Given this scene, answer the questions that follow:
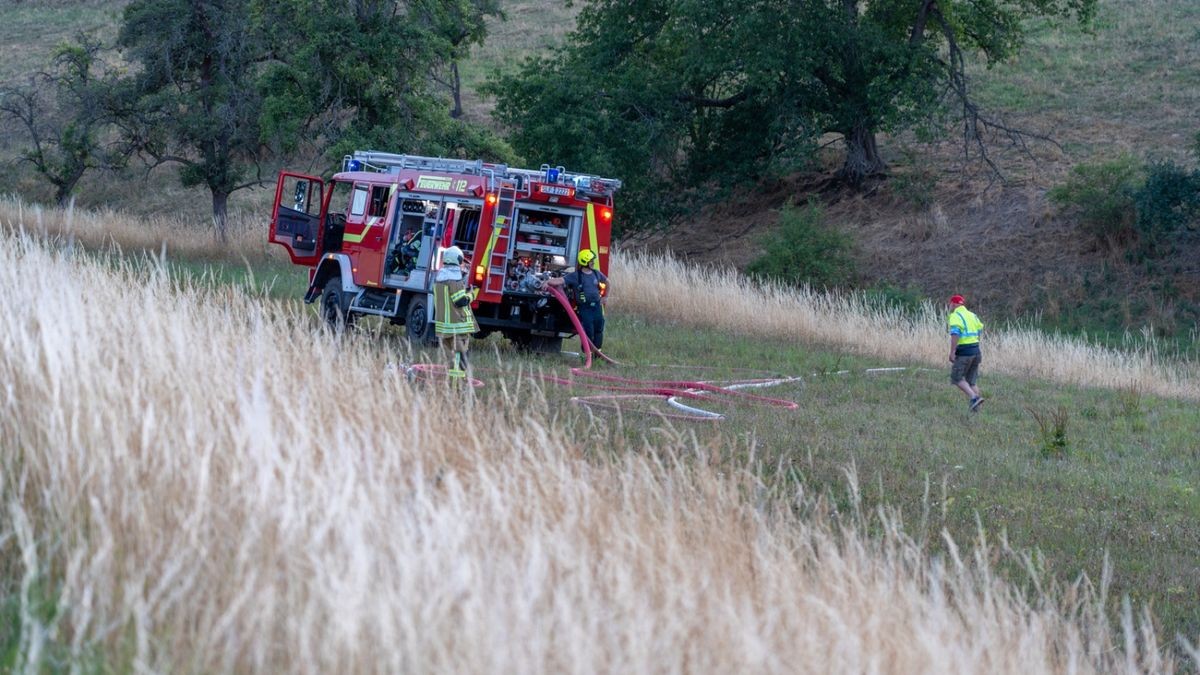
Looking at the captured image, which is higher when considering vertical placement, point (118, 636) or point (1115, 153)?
point (1115, 153)

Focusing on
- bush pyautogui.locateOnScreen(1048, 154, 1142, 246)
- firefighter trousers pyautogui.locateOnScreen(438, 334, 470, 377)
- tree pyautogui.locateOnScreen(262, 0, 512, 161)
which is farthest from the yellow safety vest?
bush pyautogui.locateOnScreen(1048, 154, 1142, 246)

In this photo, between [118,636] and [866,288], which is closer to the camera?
[118,636]

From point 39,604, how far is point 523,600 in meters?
1.64

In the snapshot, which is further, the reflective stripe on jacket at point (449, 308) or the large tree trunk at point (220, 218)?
the large tree trunk at point (220, 218)

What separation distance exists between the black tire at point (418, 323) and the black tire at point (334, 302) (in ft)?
3.23

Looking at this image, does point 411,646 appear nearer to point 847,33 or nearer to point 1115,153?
point 847,33

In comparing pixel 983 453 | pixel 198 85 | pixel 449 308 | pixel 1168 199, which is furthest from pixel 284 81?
pixel 983 453

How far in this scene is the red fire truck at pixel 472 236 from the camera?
659 inches

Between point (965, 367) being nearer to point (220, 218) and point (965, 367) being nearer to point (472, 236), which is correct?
point (472, 236)

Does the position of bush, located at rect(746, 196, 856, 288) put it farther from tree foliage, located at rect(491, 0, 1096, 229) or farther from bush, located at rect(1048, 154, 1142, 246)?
bush, located at rect(1048, 154, 1142, 246)

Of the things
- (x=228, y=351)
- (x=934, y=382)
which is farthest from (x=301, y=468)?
(x=934, y=382)

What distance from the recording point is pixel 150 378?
651cm

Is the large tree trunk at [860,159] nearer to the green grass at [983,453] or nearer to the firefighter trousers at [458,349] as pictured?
the green grass at [983,453]

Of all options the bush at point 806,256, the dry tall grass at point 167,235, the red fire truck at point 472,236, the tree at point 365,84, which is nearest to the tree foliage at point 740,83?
the bush at point 806,256
